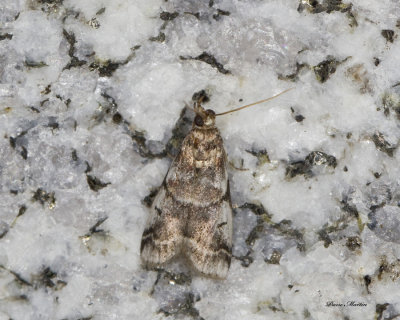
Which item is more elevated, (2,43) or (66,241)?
(2,43)

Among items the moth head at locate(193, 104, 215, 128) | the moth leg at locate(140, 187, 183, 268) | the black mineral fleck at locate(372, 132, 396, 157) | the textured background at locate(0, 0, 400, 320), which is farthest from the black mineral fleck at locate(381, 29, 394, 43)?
the moth leg at locate(140, 187, 183, 268)

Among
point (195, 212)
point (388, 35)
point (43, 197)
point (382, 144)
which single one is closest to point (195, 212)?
point (195, 212)

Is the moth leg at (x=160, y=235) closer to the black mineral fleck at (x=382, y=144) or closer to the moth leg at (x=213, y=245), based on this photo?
the moth leg at (x=213, y=245)

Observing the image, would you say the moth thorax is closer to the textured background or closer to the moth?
the moth

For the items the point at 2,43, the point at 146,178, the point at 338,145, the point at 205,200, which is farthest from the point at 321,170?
the point at 2,43

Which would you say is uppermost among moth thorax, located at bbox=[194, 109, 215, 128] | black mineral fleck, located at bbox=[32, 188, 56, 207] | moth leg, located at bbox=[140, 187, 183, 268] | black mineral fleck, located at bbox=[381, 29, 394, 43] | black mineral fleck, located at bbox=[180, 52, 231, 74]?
black mineral fleck, located at bbox=[381, 29, 394, 43]

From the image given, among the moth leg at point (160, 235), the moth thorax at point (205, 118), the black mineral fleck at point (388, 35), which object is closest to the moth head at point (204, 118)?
the moth thorax at point (205, 118)

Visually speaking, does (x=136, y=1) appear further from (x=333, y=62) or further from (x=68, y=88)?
(x=333, y=62)
